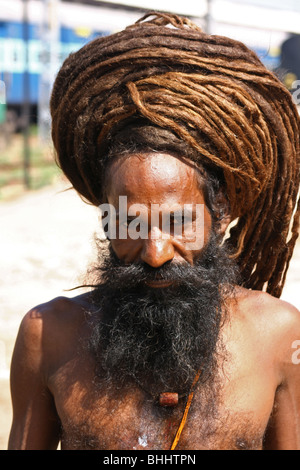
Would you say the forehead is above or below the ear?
above

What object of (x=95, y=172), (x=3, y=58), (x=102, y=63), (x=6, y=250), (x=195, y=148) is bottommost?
(x=6, y=250)

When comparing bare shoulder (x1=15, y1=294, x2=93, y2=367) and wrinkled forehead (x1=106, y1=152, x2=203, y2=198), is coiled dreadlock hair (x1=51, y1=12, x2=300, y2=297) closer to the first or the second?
wrinkled forehead (x1=106, y1=152, x2=203, y2=198)

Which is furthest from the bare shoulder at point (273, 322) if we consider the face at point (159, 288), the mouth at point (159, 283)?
the mouth at point (159, 283)

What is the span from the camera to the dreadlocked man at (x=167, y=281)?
2045mm


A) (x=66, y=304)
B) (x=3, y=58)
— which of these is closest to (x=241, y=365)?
(x=66, y=304)

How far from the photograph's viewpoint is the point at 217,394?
2.10 m

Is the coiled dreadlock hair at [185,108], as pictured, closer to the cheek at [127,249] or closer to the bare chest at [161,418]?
the cheek at [127,249]

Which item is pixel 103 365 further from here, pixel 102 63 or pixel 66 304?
pixel 102 63

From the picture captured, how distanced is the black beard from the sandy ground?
201 cm

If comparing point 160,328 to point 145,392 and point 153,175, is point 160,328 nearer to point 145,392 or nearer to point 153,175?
point 145,392

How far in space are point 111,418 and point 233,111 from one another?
1112mm

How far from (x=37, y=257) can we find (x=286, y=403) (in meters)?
5.33

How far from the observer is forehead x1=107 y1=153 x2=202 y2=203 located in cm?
201

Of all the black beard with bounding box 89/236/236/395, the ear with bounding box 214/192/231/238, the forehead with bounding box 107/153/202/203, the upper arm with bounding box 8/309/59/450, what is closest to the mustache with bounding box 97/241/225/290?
the black beard with bounding box 89/236/236/395
